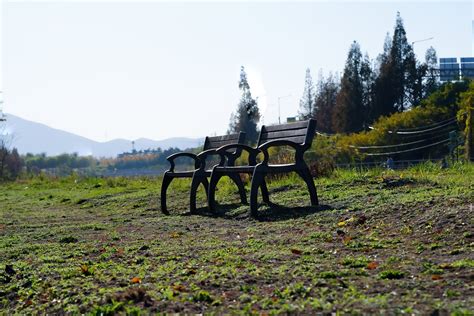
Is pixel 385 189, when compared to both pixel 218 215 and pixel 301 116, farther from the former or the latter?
pixel 301 116

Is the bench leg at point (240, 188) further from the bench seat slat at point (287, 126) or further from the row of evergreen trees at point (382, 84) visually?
the row of evergreen trees at point (382, 84)

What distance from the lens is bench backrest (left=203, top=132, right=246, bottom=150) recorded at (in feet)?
30.8

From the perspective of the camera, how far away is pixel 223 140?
1014 cm

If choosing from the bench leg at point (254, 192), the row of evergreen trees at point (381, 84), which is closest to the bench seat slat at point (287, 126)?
the bench leg at point (254, 192)

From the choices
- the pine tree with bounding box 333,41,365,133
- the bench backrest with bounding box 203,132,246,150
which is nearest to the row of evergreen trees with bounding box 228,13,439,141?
the pine tree with bounding box 333,41,365,133

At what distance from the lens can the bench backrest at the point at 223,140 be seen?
940 cm

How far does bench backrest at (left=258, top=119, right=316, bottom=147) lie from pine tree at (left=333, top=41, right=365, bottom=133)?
38536mm

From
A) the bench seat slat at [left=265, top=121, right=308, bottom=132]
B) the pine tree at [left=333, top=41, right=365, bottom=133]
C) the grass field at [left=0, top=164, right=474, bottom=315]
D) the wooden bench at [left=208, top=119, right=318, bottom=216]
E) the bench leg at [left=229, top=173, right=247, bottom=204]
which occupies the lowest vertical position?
the grass field at [left=0, top=164, right=474, bottom=315]

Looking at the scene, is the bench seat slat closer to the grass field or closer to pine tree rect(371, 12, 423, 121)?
the grass field

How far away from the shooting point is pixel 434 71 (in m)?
50.7

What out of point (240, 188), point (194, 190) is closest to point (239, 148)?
point (240, 188)

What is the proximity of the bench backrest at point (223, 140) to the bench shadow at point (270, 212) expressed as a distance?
1011mm

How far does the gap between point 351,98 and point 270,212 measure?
4028 centimetres

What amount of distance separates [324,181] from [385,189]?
6.59ft
